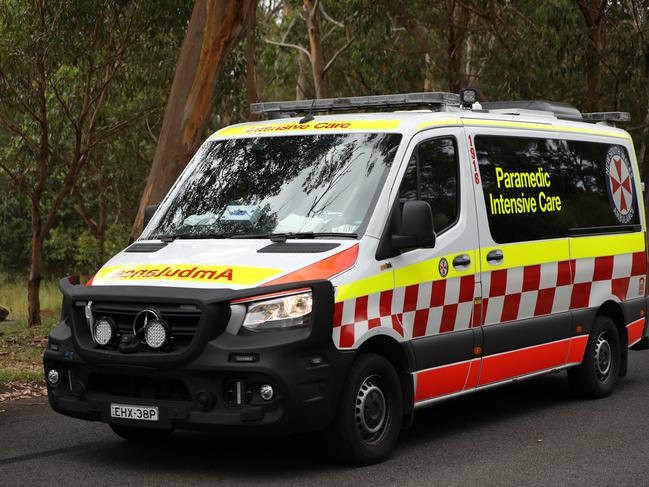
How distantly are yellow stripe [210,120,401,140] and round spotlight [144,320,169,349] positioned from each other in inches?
79.8

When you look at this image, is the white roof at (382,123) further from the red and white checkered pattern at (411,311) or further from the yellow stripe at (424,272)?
the red and white checkered pattern at (411,311)

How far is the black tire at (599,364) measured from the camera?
959 cm

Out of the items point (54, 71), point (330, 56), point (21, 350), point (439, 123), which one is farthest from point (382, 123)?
point (330, 56)

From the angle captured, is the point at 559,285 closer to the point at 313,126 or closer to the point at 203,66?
the point at 313,126

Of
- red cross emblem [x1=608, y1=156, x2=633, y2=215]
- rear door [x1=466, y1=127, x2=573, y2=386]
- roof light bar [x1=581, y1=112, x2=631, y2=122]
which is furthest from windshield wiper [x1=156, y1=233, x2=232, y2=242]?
roof light bar [x1=581, y1=112, x2=631, y2=122]

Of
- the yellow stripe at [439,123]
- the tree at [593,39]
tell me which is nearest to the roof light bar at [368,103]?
the yellow stripe at [439,123]

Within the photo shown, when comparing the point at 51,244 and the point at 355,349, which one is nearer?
the point at 355,349

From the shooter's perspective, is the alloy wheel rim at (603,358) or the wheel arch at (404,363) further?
the alloy wheel rim at (603,358)

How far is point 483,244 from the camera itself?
814 centimetres

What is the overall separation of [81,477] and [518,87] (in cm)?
1741

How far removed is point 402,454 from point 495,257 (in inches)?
64.3

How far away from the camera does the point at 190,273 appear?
6844 mm

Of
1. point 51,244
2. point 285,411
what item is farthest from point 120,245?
point 285,411

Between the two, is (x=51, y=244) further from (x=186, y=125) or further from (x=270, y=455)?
(x=270, y=455)
